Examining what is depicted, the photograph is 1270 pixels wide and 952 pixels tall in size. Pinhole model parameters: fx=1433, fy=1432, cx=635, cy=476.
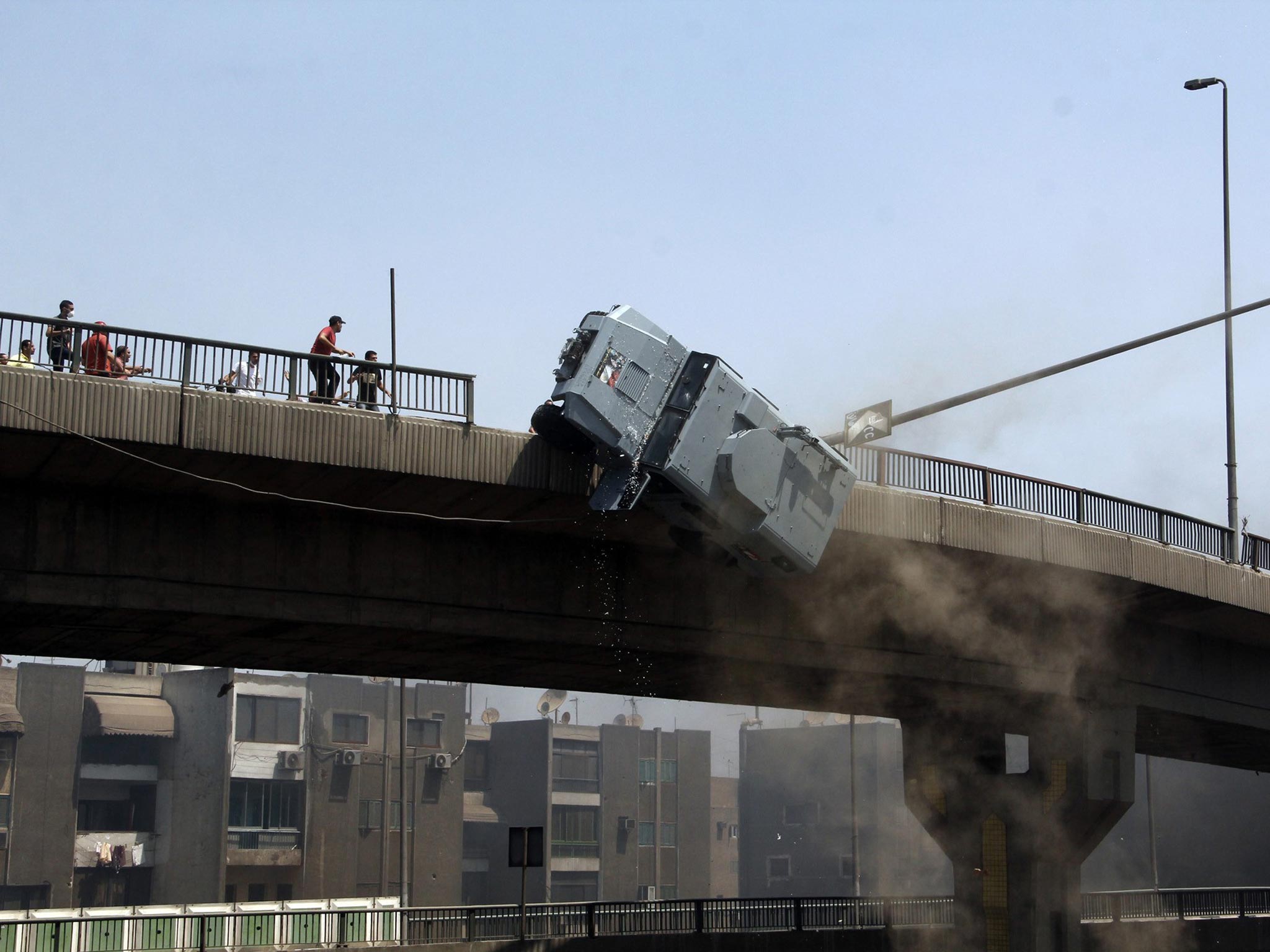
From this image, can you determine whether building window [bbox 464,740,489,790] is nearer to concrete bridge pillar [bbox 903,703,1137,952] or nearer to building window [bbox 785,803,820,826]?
building window [bbox 785,803,820,826]

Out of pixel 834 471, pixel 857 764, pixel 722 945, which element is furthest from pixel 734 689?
pixel 857 764

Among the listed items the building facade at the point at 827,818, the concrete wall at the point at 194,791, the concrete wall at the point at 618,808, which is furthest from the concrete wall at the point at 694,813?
the concrete wall at the point at 194,791

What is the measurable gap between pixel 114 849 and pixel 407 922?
45771 mm

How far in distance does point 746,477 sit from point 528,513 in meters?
3.20

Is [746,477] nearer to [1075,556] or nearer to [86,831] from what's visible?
[1075,556]

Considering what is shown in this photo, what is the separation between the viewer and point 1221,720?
27.8m

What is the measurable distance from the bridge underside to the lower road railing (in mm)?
4486

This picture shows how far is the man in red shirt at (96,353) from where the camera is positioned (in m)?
16.0

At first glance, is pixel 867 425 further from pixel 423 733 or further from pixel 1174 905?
pixel 423 733

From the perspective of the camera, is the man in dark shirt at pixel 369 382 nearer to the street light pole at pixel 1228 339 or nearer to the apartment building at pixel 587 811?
the street light pole at pixel 1228 339

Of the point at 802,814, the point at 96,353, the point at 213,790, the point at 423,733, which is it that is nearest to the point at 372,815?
the point at 423,733

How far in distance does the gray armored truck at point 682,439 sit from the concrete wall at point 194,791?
51.9 m

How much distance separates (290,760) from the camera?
69.7 metres

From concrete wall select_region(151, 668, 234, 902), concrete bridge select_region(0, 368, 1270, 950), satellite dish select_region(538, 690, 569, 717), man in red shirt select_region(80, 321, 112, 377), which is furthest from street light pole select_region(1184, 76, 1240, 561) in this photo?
satellite dish select_region(538, 690, 569, 717)
